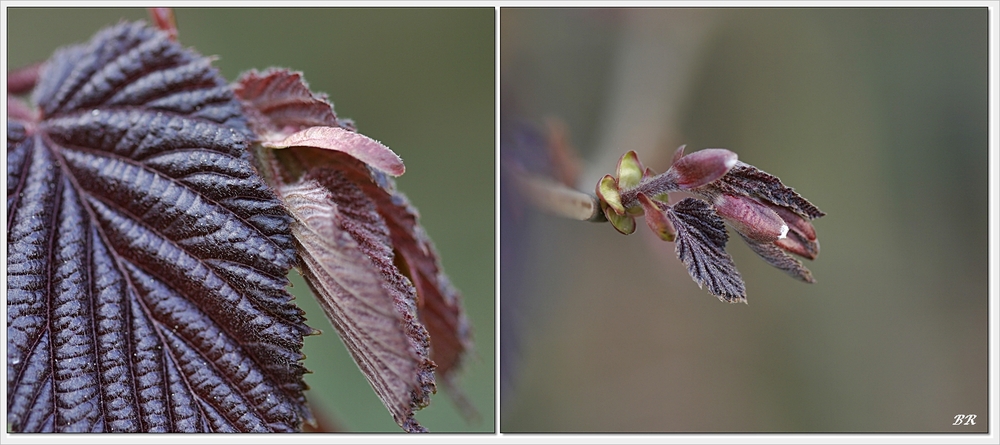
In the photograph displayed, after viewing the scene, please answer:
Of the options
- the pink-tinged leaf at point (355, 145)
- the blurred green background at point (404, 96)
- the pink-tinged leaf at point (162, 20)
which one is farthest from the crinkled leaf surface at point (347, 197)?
the blurred green background at point (404, 96)

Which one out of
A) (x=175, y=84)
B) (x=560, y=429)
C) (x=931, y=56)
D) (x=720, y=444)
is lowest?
(x=560, y=429)

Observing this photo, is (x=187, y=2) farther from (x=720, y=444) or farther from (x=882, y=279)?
(x=882, y=279)

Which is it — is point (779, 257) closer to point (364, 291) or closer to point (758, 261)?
point (364, 291)

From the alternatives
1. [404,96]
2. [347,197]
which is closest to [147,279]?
[347,197]

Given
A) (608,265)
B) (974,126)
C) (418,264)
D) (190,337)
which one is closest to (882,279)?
(974,126)

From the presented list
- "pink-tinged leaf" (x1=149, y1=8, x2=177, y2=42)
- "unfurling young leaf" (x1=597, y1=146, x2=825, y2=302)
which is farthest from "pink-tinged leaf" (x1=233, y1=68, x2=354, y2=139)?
"unfurling young leaf" (x1=597, y1=146, x2=825, y2=302)

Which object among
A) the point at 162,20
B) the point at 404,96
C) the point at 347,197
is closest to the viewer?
the point at 347,197

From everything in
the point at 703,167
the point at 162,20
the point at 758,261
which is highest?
the point at 162,20
